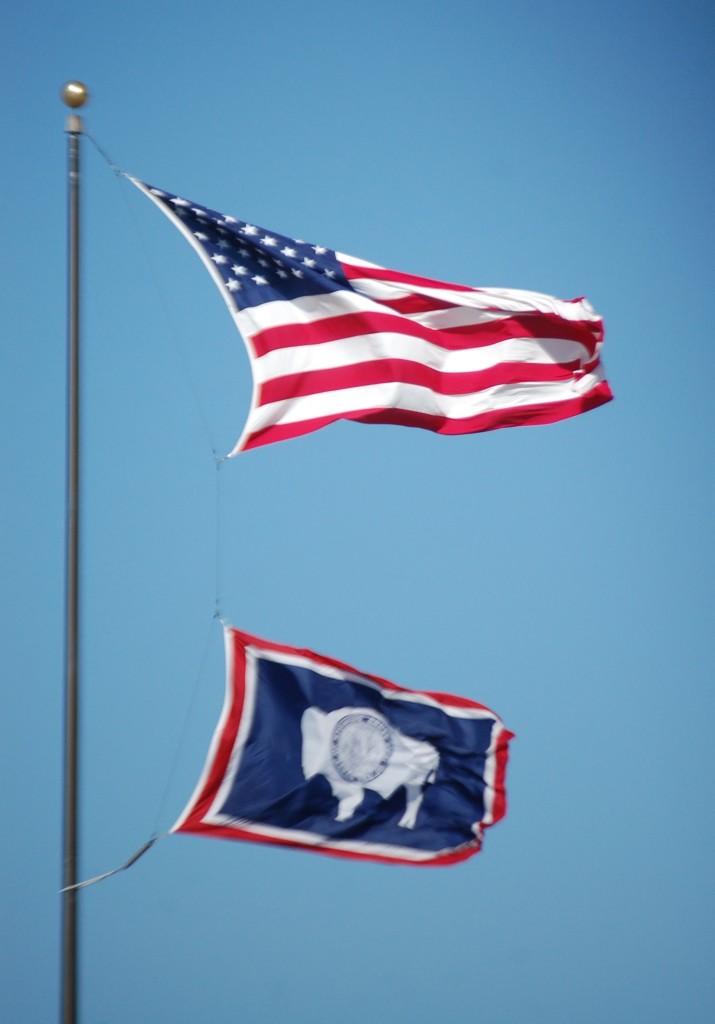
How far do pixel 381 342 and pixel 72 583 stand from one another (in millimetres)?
3600

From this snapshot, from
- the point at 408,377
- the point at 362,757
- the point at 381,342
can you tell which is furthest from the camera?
the point at 408,377

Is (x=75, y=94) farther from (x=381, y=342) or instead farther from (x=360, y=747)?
(x=360, y=747)

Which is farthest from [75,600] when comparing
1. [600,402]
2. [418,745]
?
[600,402]

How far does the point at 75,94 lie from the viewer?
10406 mm

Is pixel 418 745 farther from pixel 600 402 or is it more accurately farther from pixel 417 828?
pixel 600 402

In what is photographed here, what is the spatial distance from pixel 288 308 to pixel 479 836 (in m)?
4.66

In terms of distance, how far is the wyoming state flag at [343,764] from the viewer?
11320 millimetres

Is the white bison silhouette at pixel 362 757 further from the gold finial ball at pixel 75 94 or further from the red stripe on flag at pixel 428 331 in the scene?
the gold finial ball at pixel 75 94

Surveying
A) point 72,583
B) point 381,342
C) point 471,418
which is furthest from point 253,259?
point 72,583

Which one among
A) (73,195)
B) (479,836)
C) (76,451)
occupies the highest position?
(73,195)

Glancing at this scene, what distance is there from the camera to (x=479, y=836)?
12211 mm

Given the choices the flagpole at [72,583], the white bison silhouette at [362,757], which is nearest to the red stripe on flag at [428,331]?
the flagpole at [72,583]

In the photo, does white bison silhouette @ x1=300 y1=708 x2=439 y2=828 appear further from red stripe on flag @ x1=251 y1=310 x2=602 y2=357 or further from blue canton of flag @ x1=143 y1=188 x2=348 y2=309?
blue canton of flag @ x1=143 y1=188 x2=348 y2=309

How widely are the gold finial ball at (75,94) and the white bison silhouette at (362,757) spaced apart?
4973 millimetres
